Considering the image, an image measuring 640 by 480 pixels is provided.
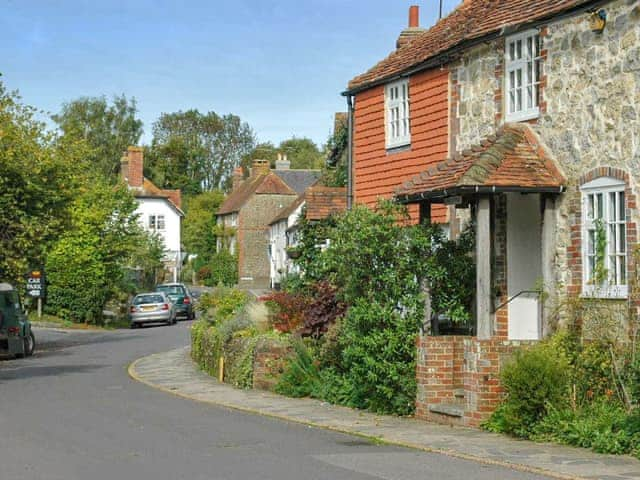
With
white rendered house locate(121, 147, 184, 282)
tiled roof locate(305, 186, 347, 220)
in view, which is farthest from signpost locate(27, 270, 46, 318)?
white rendered house locate(121, 147, 184, 282)

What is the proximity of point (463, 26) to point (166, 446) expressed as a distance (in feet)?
37.2

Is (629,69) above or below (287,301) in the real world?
above

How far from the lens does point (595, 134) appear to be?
50.5 feet

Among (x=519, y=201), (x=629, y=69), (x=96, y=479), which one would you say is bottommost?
(x=96, y=479)

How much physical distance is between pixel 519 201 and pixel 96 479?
898 centimetres

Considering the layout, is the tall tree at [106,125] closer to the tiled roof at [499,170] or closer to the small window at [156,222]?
the small window at [156,222]

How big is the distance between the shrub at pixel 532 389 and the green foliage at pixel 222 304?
1273 cm

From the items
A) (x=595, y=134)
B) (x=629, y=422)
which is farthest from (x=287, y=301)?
(x=629, y=422)

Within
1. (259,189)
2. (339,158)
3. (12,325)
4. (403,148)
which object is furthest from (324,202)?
(259,189)

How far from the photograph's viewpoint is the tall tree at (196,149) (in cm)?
10525

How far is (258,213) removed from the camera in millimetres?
91000

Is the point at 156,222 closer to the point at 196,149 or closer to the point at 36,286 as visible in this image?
the point at 196,149

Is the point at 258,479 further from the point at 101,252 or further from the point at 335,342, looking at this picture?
the point at 101,252

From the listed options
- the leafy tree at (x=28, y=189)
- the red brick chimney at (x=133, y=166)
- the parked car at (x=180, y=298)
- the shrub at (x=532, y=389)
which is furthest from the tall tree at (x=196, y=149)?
the shrub at (x=532, y=389)
